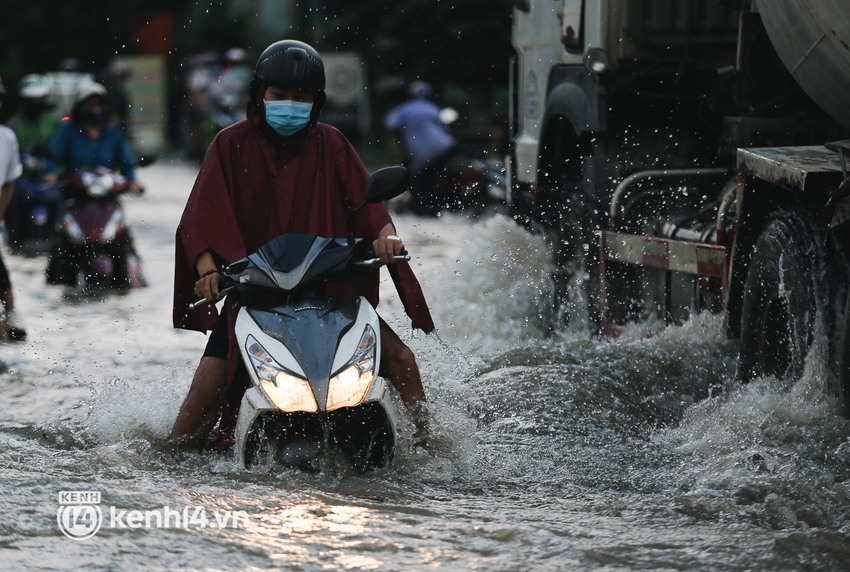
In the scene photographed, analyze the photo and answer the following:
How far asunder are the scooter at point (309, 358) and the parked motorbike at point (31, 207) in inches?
417

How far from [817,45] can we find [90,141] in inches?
319

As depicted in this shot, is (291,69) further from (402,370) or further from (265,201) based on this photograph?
(402,370)

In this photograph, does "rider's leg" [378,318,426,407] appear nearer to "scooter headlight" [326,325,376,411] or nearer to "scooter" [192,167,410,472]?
"scooter" [192,167,410,472]

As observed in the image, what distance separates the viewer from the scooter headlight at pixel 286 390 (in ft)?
16.1

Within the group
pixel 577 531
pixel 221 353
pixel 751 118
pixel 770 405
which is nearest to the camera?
pixel 577 531

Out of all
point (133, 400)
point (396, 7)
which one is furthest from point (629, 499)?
point (396, 7)

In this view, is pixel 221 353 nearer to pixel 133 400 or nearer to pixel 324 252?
pixel 324 252

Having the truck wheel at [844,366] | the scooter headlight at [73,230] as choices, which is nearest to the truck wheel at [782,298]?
the truck wheel at [844,366]

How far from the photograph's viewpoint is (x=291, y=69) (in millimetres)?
5281

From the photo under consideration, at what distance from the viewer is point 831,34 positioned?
217 inches

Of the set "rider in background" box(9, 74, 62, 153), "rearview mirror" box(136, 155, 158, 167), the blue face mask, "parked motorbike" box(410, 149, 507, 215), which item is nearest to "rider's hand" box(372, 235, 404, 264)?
the blue face mask

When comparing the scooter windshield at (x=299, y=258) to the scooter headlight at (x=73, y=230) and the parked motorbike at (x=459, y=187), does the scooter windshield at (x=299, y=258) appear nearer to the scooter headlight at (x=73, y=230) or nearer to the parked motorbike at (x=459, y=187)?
the scooter headlight at (x=73, y=230)

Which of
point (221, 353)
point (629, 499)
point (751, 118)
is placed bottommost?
point (629, 499)

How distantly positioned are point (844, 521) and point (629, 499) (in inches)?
29.8
